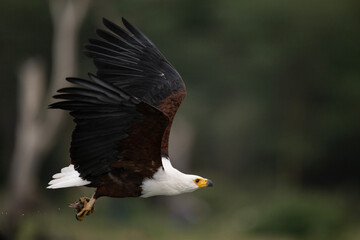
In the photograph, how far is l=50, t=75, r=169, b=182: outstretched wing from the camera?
5.84 metres

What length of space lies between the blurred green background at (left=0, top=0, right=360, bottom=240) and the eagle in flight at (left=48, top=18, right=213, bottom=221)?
21.4 ft

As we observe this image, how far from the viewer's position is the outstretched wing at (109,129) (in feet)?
19.2

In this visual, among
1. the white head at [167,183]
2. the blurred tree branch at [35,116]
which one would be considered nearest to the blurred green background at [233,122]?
the blurred tree branch at [35,116]

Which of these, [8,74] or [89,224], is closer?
[89,224]

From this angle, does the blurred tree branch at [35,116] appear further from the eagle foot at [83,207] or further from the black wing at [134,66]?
the eagle foot at [83,207]

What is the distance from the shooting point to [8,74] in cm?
1853

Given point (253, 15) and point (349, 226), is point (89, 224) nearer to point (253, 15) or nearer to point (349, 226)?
point (349, 226)

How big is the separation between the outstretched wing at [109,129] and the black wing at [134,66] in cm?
136

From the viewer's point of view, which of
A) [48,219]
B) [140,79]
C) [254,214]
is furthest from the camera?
[254,214]

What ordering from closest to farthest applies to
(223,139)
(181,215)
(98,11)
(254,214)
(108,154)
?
(108,154)
(254,214)
(181,215)
(98,11)
(223,139)

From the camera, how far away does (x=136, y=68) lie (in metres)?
7.80

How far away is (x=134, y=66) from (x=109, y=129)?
181 cm

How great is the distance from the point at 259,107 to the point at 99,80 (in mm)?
16014

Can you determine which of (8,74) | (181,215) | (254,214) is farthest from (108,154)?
(8,74)
